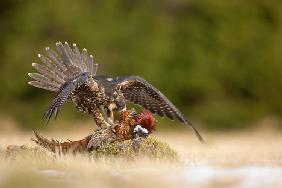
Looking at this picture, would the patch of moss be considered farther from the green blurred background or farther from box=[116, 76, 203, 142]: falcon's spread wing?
the green blurred background

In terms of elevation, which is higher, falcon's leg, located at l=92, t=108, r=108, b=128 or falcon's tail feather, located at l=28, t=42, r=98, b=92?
falcon's tail feather, located at l=28, t=42, r=98, b=92

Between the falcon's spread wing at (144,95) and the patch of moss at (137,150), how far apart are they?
3.51 feet

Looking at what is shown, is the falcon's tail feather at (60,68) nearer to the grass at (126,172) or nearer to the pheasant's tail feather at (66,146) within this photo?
the pheasant's tail feather at (66,146)

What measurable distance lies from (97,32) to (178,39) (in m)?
2.04

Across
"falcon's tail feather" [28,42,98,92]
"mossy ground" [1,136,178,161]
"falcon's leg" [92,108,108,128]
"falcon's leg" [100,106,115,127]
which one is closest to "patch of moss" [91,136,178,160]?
"mossy ground" [1,136,178,161]

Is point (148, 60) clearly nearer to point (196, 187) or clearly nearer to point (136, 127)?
point (136, 127)

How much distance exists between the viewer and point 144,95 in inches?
411

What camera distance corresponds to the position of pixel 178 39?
21.9 m

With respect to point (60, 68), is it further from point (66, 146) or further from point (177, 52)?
point (177, 52)

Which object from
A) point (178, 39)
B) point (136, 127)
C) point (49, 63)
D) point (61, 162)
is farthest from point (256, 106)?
point (61, 162)

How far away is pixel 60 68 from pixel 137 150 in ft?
8.12

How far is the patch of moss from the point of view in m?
8.77

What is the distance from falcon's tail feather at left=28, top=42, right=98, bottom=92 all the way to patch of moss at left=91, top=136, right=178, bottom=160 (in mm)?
1952

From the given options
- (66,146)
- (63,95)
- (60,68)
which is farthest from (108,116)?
(60,68)
